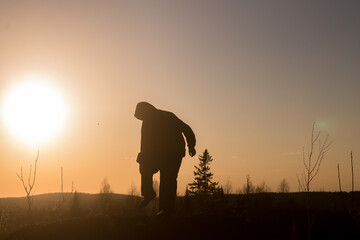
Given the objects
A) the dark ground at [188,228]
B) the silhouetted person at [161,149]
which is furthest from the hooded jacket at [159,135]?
the dark ground at [188,228]

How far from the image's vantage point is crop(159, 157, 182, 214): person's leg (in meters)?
9.32

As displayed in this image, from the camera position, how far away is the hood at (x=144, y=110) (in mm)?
10023

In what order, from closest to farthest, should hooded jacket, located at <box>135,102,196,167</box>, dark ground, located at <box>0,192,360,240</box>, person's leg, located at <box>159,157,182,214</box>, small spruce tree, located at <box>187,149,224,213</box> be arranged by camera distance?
dark ground, located at <box>0,192,360,240</box>, person's leg, located at <box>159,157,182,214</box>, hooded jacket, located at <box>135,102,196,167</box>, small spruce tree, located at <box>187,149,224,213</box>

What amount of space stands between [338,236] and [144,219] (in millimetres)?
4263

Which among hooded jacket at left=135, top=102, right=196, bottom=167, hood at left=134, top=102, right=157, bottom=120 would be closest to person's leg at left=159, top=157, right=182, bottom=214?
hooded jacket at left=135, top=102, right=196, bottom=167

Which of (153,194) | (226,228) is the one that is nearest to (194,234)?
(226,228)

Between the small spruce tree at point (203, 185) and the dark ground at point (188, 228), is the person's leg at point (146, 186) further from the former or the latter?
the small spruce tree at point (203, 185)

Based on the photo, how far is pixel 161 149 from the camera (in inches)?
384

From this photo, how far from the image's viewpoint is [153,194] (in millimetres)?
9672

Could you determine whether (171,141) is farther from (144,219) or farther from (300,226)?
(300,226)

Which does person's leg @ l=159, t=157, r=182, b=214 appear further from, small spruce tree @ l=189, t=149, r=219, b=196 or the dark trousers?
small spruce tree @ l=189, t=149, r=219, b=196

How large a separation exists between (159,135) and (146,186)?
4.46 ft

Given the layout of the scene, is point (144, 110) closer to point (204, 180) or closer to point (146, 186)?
point (146, 186)

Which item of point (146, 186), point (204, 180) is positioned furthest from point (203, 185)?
point (146, 186)
